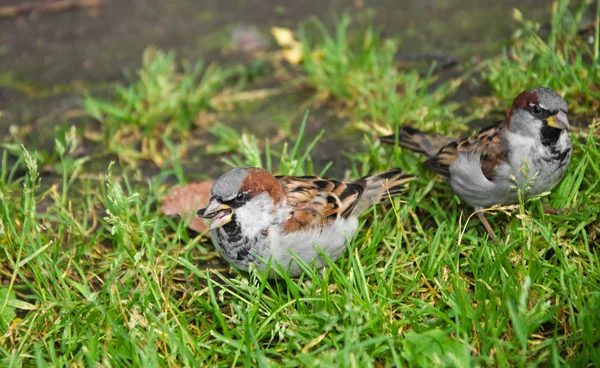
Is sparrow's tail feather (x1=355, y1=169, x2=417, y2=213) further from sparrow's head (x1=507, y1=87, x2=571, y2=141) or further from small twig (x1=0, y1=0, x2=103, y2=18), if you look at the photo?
small twig (x1=0, y1=0, x2=103, y2=18)

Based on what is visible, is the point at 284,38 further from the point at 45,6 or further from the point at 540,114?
the point at 540,114

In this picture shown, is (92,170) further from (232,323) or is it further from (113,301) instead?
(232,323)

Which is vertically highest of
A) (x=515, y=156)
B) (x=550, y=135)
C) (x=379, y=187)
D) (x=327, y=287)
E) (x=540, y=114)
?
(x=540, y=114)

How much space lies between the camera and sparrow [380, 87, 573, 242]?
3.58 m

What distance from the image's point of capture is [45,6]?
23.8 feet

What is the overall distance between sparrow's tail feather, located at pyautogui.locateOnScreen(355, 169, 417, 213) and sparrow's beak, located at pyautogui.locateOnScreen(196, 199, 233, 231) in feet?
2.82

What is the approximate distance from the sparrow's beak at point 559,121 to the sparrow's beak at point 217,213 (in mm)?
1896

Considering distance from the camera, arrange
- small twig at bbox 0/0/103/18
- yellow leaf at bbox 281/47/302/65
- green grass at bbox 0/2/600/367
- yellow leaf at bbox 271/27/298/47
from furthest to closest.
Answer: small twig at bbox 0/0/103/18, yellow leaf at bbox 271/27/298/47, yellow leaf at bbox 281/47/302/65, green grass at bbox 0/2/600/367

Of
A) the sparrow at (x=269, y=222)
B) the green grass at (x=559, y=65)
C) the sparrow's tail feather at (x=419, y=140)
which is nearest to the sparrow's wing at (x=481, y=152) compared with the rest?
the sparrow's tail feather at (x=419, y=140)

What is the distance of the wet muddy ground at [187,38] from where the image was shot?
5559mm

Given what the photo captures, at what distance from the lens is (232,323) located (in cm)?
346

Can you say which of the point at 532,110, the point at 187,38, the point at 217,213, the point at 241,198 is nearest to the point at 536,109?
the point at 532,110

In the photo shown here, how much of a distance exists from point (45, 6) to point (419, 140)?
17.0ft

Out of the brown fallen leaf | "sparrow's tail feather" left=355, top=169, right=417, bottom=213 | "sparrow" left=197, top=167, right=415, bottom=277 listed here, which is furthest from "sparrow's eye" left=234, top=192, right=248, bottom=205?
"sparrow's tail feather" left=355, top=169, right=417, bottom=213
